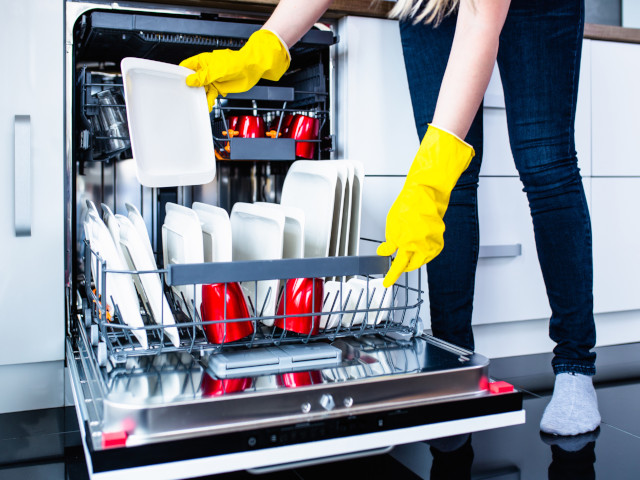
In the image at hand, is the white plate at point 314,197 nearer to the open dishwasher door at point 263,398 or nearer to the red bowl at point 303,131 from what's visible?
the red bowl at point 303,131

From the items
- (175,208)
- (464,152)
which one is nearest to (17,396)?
(175,208)

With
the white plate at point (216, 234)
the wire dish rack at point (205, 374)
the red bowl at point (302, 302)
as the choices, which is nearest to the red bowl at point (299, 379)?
the wire dish rack at point (205, 374)

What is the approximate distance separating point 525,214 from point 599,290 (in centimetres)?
32

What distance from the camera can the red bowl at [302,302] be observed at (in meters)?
0.94

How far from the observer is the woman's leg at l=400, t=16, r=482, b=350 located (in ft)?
4.07

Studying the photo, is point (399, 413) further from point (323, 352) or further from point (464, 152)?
point (464, 152)

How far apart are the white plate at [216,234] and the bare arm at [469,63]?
0.35 meters

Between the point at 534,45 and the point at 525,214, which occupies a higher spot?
the point at 534,45

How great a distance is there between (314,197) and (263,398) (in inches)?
22.6

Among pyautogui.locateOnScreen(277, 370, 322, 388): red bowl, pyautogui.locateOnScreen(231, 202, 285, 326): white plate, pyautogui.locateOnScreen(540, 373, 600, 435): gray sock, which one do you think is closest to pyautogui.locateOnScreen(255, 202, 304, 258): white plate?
pyautogui.locateOnScreen(231, 202, 285, 326): white plate

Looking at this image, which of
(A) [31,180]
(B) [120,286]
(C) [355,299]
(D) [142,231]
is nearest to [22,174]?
(A) [31,180]

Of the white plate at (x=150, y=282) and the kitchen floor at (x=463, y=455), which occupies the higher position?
the white plate at (x=150, y=282)

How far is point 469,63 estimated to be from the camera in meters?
0.89

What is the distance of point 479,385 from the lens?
2.73ft
